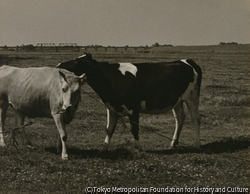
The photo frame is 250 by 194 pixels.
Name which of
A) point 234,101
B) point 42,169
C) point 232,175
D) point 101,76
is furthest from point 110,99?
point 234,101

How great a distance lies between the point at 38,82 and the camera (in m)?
9.28

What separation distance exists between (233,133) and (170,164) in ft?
16.8

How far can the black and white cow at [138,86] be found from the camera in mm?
9289

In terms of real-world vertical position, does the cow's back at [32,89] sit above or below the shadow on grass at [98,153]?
above

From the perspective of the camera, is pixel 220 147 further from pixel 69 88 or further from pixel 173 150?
pixel 69 88

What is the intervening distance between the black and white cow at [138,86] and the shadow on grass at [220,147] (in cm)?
33

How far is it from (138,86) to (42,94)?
8.92 feet

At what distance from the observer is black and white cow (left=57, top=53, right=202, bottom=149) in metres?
9.29

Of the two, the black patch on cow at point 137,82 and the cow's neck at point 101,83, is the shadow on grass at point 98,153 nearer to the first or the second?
the black patch on cow at point 137,82

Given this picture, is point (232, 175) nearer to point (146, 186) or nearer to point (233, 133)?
point (146, 186)

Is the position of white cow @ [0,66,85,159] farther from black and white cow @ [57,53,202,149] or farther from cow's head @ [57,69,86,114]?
black and white cow @ [57,53,202,149]

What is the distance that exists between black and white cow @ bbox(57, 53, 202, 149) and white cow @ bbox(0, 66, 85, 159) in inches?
25.5

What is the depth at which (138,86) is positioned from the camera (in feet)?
31.8

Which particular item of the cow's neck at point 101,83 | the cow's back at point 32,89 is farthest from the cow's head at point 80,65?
the cow's back at point 32,89
